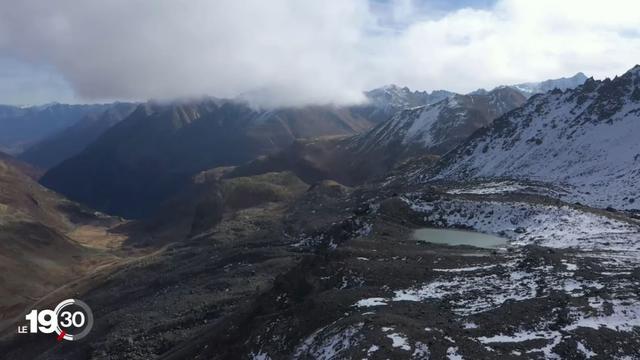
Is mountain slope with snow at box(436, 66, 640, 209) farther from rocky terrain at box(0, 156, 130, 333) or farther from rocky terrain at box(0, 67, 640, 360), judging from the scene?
rocky terrain at box(0, 156, 130, 333)

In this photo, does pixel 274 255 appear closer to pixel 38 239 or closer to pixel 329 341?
pixel 329 341

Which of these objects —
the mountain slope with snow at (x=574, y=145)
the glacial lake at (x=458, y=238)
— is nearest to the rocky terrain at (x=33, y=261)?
the glacial lake at (x=458, y=238)

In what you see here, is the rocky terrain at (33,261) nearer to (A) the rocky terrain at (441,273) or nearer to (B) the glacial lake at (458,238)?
(A) the rocky terrain at (441,273)

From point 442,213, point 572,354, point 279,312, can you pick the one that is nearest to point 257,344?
point 279,312

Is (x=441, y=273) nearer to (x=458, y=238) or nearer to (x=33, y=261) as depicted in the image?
(x=458, y=238)

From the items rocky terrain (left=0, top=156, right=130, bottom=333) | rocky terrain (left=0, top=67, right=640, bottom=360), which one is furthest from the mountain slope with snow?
rocky terrain (left=0, top=156, right=130, bottom=333)

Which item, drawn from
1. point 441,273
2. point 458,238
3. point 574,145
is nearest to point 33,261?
point 458,238

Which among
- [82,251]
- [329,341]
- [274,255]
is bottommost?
[82,251]
